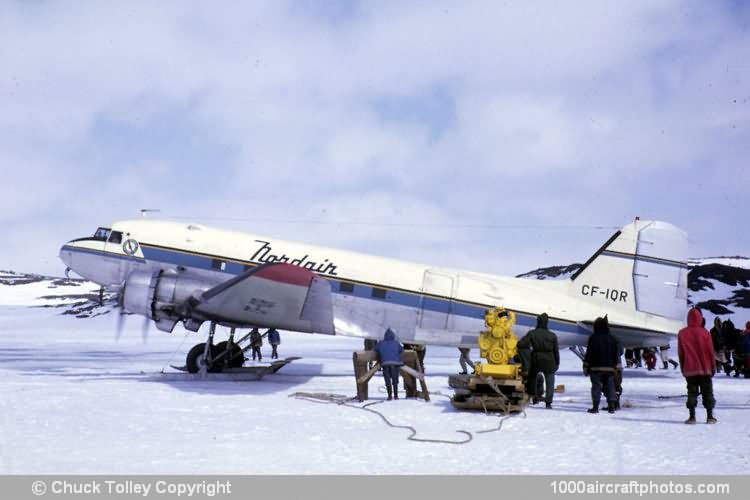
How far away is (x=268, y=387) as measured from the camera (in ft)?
46.7

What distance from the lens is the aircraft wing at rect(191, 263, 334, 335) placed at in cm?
1310

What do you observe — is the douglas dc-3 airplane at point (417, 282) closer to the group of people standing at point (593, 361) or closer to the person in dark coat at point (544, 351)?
the group of people standing at point (593, 361)

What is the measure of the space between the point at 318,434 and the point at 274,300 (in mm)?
5805

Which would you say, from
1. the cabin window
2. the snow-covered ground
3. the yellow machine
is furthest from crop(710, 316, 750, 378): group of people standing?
the cabin window

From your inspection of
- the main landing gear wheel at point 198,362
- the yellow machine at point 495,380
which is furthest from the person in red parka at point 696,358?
the main landing gear wheel at point 198,362

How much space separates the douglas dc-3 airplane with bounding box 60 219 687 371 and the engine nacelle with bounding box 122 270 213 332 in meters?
0.25

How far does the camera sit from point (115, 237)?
16875 millimetres

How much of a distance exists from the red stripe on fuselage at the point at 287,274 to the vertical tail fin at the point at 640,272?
27.1 feet

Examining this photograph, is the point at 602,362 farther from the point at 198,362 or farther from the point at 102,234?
the point at 102,234

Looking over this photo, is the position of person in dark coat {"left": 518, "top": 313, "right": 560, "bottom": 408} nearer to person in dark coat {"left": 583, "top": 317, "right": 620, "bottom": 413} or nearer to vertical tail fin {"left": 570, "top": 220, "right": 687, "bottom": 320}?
person in dark coat {"left": 583, "top": 317, "right": 620, "bottom": 413}

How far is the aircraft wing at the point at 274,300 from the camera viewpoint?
43.0ft
